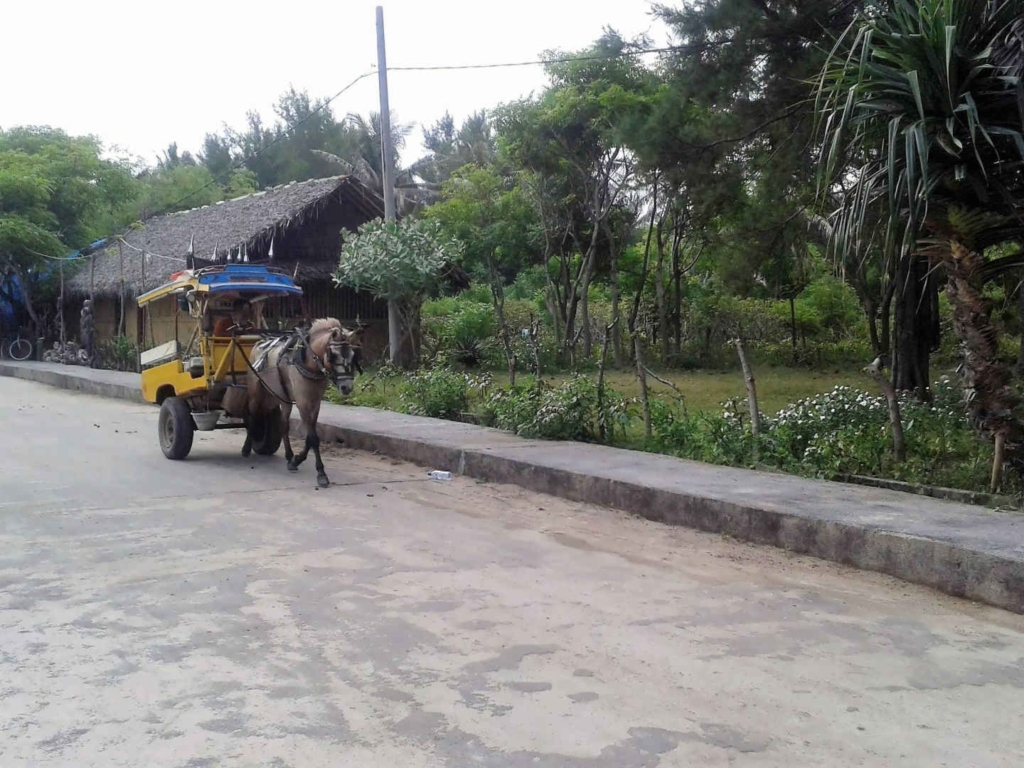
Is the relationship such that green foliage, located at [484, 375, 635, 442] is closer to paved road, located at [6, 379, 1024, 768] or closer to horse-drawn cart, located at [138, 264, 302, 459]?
horse-drawn cart, located at [138, 264, 302, 459]

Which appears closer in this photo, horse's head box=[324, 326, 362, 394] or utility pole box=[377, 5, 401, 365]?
horse's head box=[324, 326, 362, 394]

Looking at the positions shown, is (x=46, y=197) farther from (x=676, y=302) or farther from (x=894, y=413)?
(x=894, y=413)

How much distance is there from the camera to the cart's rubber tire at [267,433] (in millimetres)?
11094

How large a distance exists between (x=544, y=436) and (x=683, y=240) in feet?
53.9

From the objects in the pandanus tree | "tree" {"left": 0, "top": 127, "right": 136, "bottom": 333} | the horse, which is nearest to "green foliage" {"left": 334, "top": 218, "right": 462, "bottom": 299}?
the horse

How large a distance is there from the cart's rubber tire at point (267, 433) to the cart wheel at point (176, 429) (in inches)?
27.9

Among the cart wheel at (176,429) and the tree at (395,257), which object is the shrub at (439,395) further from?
the tree at (395,257)

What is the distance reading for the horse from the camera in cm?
938

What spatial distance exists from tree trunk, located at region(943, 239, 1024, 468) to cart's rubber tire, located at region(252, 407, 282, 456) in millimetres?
7127

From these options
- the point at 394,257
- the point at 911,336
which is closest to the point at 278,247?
the point at 394,257

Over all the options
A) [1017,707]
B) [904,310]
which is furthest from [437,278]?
[1017,707]

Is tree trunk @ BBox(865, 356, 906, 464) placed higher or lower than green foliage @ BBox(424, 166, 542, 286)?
lower

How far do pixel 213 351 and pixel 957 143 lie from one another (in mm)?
7523

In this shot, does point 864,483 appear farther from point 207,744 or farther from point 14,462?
point 14,462
